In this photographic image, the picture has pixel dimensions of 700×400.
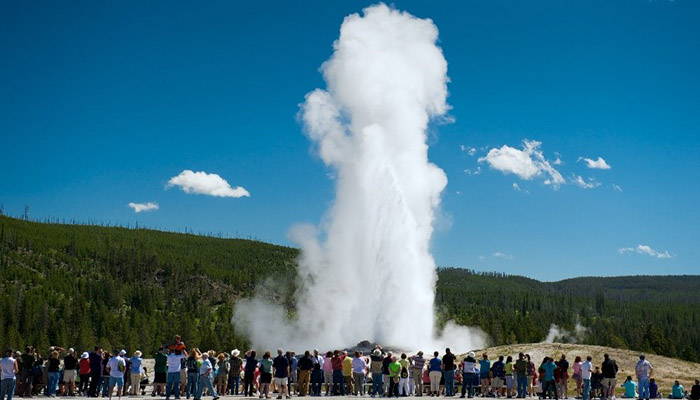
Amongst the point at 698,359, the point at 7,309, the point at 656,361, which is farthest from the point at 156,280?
the point at 656,361

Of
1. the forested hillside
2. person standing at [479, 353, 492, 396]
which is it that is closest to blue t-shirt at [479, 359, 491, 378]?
person standing at [479, 353, 492, 396]

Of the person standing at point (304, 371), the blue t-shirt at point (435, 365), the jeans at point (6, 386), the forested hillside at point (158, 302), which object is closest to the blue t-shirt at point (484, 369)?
the blue t-shirt at point (435, 365)

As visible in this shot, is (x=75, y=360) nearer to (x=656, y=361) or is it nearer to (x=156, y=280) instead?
(x=656, y=361)

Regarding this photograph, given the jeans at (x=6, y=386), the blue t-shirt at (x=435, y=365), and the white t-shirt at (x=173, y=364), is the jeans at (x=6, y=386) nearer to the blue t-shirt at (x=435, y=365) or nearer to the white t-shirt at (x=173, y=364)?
the white t-shirt at (x=173, y=364)

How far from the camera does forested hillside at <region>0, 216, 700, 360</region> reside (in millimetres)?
89438

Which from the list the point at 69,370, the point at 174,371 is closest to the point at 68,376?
the point at 69,370

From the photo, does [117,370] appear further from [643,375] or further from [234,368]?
[643,375]

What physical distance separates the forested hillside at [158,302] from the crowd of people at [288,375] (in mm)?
58614

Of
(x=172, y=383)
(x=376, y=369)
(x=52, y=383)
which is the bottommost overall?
(x=52, y=383)

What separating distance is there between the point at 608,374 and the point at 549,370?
1.65 m

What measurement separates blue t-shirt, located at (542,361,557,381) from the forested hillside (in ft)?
195

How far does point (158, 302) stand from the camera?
427ft

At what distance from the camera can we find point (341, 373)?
832 inches

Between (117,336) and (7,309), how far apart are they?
1796 centimetres
